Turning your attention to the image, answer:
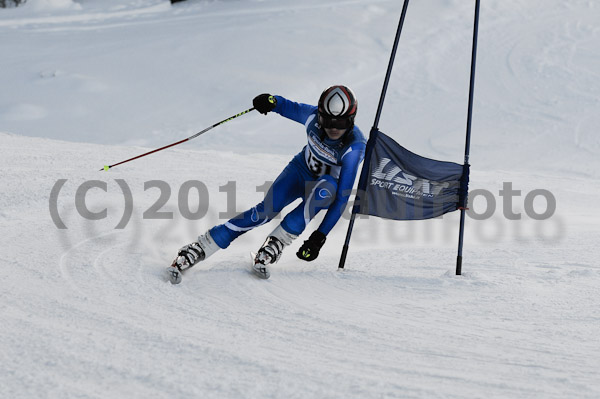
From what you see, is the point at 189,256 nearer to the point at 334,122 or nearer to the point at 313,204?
the point at 313,204

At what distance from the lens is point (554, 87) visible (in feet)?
43.2

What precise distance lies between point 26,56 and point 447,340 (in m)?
13.9

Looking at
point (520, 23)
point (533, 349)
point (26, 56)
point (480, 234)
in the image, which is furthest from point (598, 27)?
point (533, 349)

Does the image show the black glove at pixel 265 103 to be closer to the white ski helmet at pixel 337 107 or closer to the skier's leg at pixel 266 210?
the skier's leg at pixel 266 210

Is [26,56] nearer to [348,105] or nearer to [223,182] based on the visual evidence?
[223,182]

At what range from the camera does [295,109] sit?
15.1ft

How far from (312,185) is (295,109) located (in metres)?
0.56

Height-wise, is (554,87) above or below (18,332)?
above

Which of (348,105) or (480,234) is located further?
(480,234)

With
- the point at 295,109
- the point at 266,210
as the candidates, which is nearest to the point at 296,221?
the point at 266,210

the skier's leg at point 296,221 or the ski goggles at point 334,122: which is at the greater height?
the ski goggles at point 334,122

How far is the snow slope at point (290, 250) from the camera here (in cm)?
288

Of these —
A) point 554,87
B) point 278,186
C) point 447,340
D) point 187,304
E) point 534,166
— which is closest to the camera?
point 447,340

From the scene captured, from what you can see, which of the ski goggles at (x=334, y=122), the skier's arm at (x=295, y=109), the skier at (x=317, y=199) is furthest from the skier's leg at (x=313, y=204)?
the skier's arm at (x=295, y=109)
